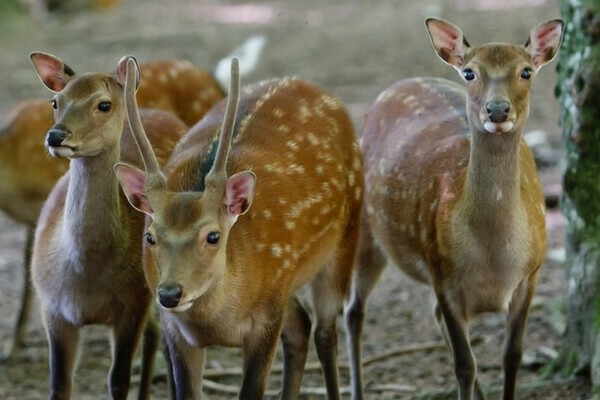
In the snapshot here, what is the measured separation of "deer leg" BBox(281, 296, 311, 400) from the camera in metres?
5.86

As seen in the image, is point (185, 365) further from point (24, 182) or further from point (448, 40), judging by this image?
point (24, 182)

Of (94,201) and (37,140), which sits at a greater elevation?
(37,140)

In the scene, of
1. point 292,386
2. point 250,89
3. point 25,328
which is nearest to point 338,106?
point 250,89

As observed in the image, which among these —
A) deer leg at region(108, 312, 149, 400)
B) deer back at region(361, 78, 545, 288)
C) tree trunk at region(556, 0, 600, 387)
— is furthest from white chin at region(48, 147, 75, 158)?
tree trunk at region(556, 0, 600, 387)

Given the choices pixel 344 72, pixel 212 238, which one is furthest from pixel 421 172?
pixel 344 72

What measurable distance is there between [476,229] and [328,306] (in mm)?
883

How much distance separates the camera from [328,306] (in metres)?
5.95

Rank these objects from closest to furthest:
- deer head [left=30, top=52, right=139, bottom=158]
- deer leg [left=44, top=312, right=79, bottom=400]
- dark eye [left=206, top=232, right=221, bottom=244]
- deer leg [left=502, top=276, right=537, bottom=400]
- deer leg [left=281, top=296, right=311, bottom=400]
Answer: dark eye [left=206, top=232, right=221, bottom=244]
deer head [left=30, top=52, right=139, bottom=158]
deer leg [left=44, top=312, right=79, bottom=400]
deer leg [left=502, top=276, right=537, bottom=400]
deer leg [left=281, top=296, right=311, bottom=400]

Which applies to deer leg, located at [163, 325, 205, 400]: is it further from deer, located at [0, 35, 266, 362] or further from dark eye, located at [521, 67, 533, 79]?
deer, located at [0, 35, 266, 362]

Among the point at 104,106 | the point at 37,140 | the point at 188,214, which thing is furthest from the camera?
the point at 37,140

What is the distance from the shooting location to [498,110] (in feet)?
16.6

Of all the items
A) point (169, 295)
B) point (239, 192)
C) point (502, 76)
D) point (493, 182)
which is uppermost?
point (502, 76)

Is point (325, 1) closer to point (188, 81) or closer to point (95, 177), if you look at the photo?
point (188, 81)

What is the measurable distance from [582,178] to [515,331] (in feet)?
2.95
